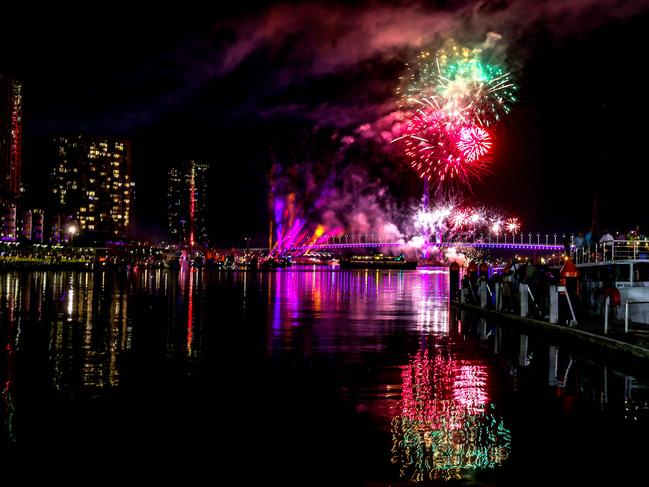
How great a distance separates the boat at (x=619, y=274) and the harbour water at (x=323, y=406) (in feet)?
12.4

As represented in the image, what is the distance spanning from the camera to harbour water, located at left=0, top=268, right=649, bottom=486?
311 inches

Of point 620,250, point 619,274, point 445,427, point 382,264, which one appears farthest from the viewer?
point 382,264

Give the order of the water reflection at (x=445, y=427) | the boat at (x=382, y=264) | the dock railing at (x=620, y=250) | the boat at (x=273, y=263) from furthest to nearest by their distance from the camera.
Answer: the boat at (x=382, y=264)
the boat at (x=273, y=263)
the dock railing at (x=620, y=250)
the water reflection at (x=445, y=427)

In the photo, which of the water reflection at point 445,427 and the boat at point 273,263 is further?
the boat at point 273,263

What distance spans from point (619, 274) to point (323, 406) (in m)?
17.5

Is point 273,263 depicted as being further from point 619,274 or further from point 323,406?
point 323,406

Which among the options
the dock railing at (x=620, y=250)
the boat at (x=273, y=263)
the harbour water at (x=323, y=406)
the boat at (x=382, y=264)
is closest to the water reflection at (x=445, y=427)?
the harbour water at (x=323, y=406)

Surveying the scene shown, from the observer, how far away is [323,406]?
10.7 metres

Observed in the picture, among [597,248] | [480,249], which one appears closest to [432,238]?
[480,249]

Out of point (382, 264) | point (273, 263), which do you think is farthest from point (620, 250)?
point (382, 264)

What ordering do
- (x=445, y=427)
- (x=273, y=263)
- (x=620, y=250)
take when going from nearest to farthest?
(x=445, y=427), (x=620, y=250), (x=273, y=263)

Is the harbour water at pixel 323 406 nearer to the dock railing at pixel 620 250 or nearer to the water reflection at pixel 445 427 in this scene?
the water reflection at pixel 445 427

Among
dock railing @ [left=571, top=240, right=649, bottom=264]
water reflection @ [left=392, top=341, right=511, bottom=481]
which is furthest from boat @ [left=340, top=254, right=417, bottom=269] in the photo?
water reflection @ [left=392, top=341, right=511, bottom=481]

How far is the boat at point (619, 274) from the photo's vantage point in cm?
2255
